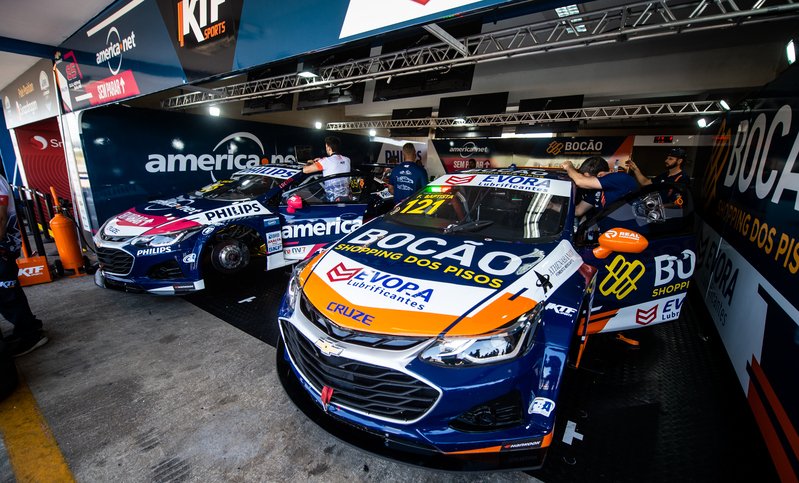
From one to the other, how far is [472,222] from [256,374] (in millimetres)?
1898

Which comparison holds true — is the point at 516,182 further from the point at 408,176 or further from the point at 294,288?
the point at 408,176

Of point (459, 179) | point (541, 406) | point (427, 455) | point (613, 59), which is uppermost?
point (613, 59)

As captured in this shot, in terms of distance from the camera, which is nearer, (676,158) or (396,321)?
(396,321)

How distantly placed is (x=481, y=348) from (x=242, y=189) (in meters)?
3.65

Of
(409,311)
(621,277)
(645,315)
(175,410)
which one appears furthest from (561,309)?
(175,410)

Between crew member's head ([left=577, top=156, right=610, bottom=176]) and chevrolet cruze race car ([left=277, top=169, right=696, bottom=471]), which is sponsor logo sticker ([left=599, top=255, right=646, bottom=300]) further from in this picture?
crew member's head ([left=577, top=156, right=610, bottom=176])

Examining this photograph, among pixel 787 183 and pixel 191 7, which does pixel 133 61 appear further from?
pixel 787 183

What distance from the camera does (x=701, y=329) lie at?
9.98 ft

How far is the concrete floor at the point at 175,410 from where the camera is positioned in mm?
1554

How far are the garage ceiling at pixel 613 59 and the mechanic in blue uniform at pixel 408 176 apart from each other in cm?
192

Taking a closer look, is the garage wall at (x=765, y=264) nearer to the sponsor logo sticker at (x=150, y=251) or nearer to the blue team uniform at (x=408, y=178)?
the blue team uniform at (x=408, y=178)

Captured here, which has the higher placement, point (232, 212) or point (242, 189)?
point (242, 189)

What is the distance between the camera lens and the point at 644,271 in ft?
7.37

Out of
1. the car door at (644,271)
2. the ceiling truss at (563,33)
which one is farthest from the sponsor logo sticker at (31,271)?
the car door at (644,271)
